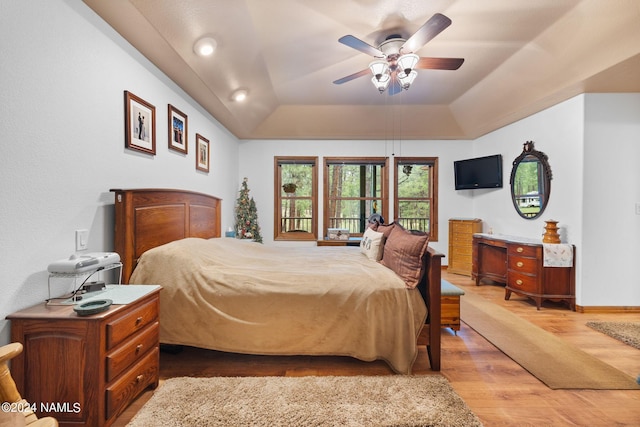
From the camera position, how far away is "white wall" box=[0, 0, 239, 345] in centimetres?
135

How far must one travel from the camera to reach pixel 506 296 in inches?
146

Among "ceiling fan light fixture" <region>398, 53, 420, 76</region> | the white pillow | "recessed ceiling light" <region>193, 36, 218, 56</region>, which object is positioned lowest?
the white pillow

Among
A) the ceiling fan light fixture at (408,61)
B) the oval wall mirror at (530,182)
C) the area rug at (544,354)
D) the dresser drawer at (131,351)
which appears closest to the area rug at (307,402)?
the dresser drawer at (131,351)

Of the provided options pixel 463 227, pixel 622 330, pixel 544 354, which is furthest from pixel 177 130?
pixel 622 330

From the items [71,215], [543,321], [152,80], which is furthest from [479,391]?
[152,80]

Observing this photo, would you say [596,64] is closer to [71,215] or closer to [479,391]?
[479,391]

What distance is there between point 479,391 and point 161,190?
296cm

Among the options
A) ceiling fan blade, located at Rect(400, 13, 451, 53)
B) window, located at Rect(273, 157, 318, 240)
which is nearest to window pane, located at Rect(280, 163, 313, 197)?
window, located at Rect(273, 157, 318, 240)

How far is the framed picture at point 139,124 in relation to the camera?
214cm

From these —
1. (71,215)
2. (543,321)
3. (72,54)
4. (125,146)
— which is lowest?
(543,321)

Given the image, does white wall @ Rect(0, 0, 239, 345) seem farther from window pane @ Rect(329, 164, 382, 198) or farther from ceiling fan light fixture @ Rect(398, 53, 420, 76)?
window pane @ Rect(329, 164, 382, 198)

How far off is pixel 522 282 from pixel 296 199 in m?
3.94

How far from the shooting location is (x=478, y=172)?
4992 millimetres

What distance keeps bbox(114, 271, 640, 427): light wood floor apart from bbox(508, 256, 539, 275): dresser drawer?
714 millimetres
